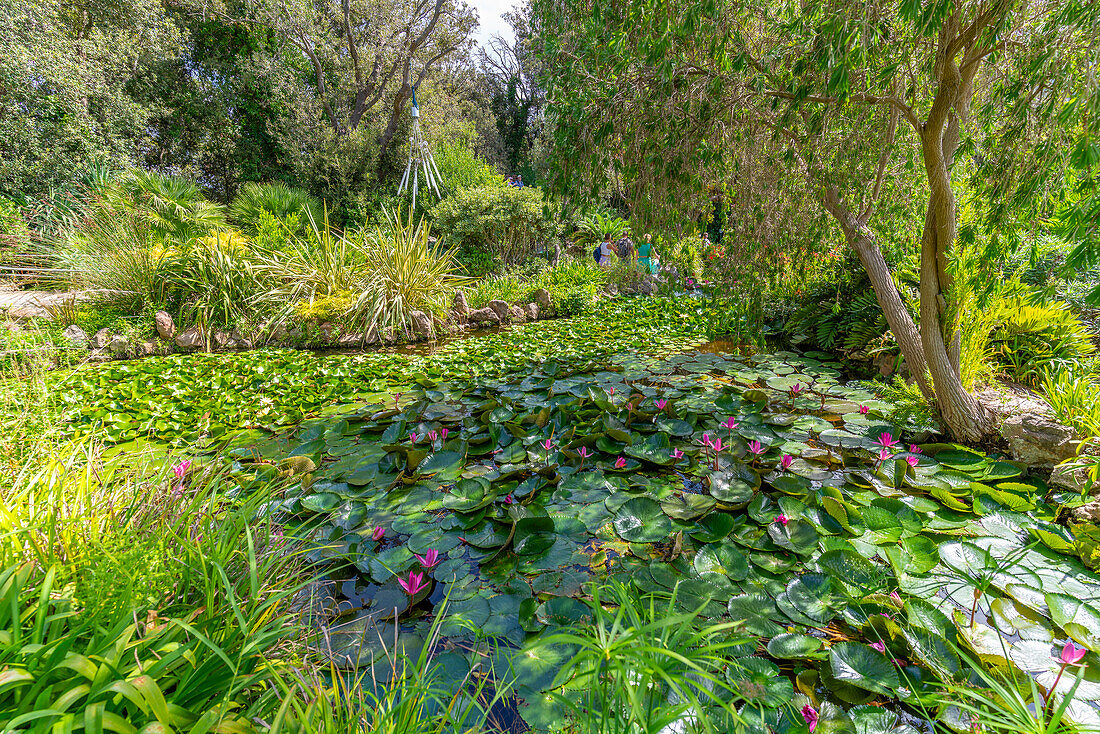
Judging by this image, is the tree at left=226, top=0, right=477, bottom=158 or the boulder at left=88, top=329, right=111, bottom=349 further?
the tree at left=226, top=0, right=477, bottom=158

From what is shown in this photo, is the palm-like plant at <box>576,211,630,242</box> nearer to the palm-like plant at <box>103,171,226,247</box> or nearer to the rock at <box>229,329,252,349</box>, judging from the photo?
the palm-like plant at <box>103,171,226,247</box>

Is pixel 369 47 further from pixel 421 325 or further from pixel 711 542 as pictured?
pixel 711 542

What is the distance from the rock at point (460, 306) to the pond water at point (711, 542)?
372 cm

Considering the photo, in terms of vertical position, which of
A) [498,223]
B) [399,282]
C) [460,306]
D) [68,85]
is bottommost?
[460,306]

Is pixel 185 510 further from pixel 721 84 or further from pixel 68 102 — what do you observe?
pixel 68 102

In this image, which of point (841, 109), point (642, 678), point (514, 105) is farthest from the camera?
point (514, 105)

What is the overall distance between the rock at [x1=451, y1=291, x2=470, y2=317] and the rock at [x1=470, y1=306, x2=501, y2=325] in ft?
0.33

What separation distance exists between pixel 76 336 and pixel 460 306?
4171 mm

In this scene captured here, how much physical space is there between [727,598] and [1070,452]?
1930mm

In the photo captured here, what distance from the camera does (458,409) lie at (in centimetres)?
317

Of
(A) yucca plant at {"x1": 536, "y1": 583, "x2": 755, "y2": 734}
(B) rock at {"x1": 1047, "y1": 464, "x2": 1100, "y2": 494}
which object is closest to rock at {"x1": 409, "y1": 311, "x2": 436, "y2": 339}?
(A) yucca plant at {"x1": 536, "y1": 583, "x2": 755, "y2": 734}

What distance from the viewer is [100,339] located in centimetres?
470

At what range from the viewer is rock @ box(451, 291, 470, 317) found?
6.53 metres

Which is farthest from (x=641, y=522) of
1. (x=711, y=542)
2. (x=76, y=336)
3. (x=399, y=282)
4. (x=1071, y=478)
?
(x=76, y=336)
